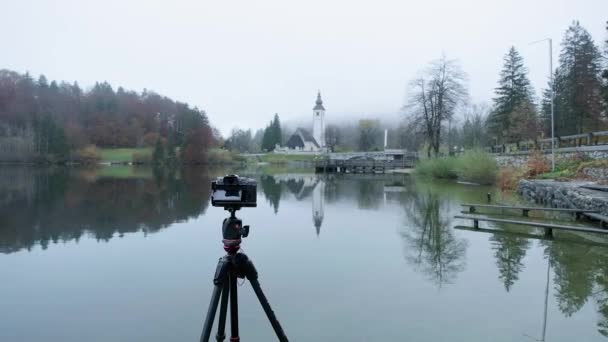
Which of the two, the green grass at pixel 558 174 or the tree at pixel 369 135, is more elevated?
the tree at pixel 369 135

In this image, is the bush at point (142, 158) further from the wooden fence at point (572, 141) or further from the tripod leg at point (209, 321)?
the tripod leg at point (209, 321)

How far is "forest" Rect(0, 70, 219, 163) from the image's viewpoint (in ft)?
206

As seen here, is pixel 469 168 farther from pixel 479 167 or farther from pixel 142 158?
pixel 142 158

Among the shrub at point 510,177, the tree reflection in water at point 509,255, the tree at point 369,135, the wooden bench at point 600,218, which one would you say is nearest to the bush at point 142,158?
the tree at point 369,135

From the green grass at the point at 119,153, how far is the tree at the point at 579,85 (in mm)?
59410

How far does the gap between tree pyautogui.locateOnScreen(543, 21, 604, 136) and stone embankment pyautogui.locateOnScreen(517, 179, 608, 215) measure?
54.9 ft

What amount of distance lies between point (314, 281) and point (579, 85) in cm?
3135

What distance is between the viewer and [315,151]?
90.8m

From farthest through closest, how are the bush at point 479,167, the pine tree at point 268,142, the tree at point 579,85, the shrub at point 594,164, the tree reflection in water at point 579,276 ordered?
the pine tree at point 268,142, the tree at point 579,85, the bush at point 479,167, the shrub at point 594,164, the tree reflection in water at point 579,276

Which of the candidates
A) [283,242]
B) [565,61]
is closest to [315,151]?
[565,61]

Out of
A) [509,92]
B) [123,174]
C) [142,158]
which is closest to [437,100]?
[509,92]

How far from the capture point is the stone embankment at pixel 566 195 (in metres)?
10.4

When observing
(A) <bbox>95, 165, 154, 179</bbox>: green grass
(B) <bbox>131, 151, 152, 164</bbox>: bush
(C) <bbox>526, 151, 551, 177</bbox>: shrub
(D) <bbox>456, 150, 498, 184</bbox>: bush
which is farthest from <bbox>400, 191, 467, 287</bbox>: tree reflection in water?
(B) <bbox>131, 151, 152, 164</bbox>: bush

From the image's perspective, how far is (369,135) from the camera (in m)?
82.8
